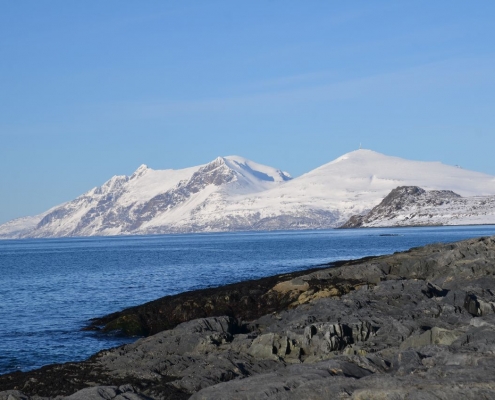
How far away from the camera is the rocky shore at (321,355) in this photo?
13578mm

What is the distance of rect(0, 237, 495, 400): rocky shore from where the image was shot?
13.6m

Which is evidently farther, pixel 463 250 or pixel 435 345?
pixel 463 250

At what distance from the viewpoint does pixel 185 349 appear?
20953mm

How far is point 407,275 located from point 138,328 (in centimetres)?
1417

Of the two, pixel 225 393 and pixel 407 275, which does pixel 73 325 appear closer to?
pixel 407 275

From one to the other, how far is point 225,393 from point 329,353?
17.0 feet

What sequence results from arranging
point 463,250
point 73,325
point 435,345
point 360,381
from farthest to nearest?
1. point 463,250
2. point 73,325
3. point 435,345
4. point 360,381

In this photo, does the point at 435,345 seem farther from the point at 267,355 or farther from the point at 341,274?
the point at 341,274

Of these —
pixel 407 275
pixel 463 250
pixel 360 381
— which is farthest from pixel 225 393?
pixel 463 250

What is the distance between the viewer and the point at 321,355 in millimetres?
18969

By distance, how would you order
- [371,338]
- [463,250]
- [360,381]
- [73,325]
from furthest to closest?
[463,250], [73,325], [371,338], [360,381]

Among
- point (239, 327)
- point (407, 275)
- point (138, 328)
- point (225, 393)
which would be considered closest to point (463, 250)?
point (407, 275)

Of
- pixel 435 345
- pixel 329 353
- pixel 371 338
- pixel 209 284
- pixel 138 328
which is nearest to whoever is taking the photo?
pixel 435 345

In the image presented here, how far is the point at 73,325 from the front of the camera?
3688 cm
